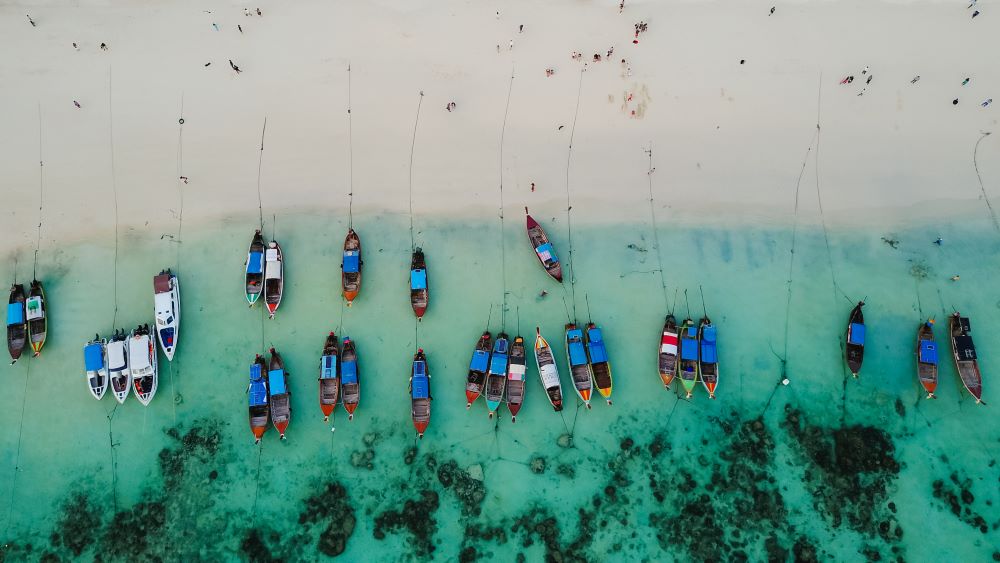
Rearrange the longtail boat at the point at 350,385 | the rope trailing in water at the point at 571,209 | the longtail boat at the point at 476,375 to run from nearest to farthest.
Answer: the longtail boat at the point at 350,385 → the longtail boat at the point at 476,375 → the rope trailing in water at the point at 571,209

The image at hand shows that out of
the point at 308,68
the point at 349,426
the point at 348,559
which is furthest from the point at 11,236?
the point at 348,559

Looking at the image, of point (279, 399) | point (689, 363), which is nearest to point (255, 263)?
point (279, 399)

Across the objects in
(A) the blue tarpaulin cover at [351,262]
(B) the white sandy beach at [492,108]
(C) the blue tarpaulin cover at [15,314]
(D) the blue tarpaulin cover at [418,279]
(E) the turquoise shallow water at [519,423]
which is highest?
(B) the white sandy beach at [492,108]

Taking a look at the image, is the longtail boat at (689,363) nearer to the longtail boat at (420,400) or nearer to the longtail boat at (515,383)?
the longtail boat at (515,383)

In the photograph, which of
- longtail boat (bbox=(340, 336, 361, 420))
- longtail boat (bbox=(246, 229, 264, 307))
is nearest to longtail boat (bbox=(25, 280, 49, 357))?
longtail boat (bbox=(246, 229, 264, 307))

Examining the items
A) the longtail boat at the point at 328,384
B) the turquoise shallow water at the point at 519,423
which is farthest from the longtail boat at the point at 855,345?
the longtail boat at the point at 328,384

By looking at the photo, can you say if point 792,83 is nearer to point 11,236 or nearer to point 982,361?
point 982,361

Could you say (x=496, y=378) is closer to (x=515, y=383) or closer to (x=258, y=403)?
(x=515, y=383)
